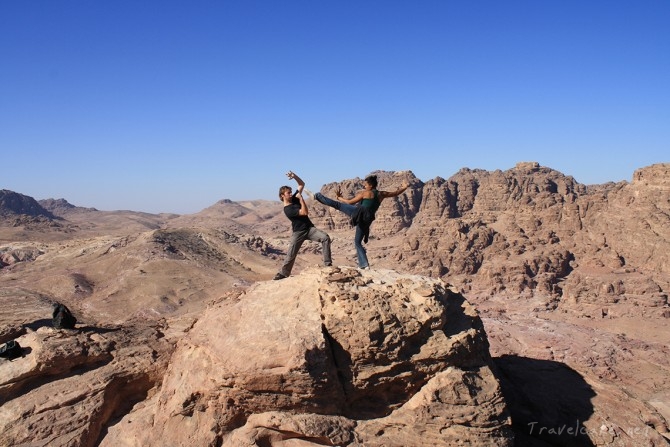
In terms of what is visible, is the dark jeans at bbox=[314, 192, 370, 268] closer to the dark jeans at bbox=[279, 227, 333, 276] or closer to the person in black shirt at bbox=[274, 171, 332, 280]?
the person in black shirt at bbox=[274, 171, 332, 280]

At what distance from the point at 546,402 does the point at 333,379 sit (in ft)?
17.2

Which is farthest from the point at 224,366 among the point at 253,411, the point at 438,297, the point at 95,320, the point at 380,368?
the point at 95,320

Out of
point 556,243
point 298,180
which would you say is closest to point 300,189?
point 298,180

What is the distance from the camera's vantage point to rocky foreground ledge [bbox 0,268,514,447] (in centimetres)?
604

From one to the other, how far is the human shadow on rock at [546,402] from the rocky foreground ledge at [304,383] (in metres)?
1.86

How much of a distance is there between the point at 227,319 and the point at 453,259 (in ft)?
93.5

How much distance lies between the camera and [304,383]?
5902 mm

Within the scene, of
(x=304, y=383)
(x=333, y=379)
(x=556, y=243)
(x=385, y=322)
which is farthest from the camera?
(x=556, y=243)

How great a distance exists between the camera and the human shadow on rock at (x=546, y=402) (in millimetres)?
7926

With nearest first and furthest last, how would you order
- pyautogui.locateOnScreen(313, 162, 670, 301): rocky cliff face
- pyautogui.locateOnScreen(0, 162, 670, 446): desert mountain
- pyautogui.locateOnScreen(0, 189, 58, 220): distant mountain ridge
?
pyautogui.locateOnScreen(0, 162, 670, 446): desert mountain → pyautogui.locateOnScreen(313, 162, 670, 301): rocky cliff face → pyautogui.locateOnScreen(0, 189, 58, 220): distant mountain ridge

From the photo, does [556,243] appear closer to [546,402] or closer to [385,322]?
[546,402]

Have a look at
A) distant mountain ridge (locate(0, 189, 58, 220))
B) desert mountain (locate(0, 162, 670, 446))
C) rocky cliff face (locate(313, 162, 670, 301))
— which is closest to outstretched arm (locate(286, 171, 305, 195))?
desert mountain (locate(0, 162, 670, 446))

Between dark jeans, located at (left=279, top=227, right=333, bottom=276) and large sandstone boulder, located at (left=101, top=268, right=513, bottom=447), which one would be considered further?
dark jeans, located at (left=279, top=227, right=333, bottom=276)

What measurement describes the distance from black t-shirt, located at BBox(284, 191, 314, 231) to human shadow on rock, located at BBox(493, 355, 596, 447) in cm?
465
